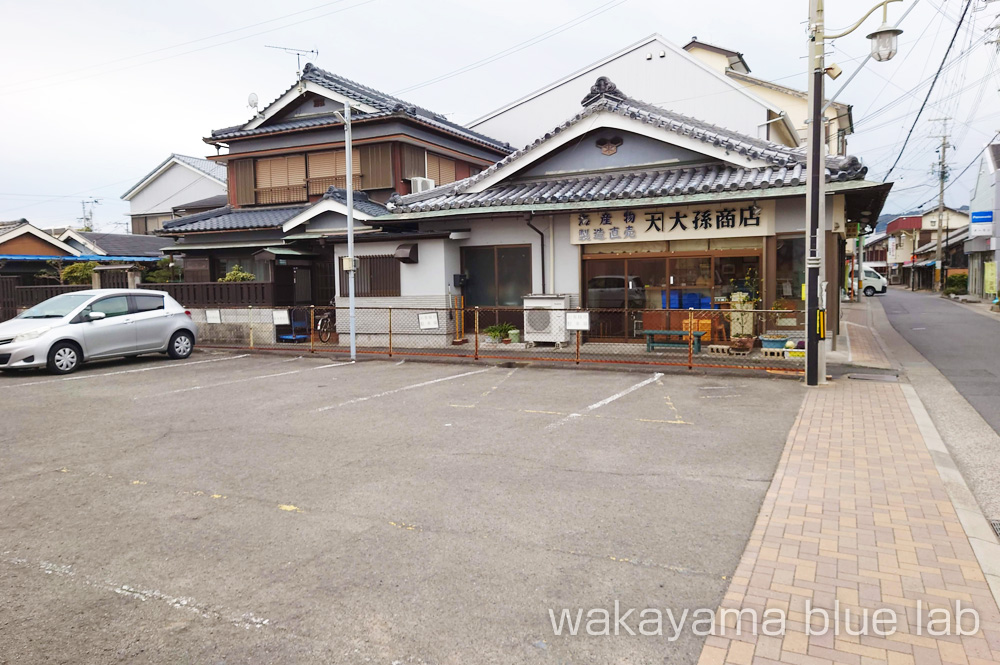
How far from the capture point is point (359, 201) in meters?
18.2

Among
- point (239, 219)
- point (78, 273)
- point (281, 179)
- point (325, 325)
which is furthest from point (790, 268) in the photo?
point (78, 273)

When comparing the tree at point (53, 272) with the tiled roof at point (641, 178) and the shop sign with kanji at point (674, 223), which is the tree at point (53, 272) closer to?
the tiled roof at point (641, 178)

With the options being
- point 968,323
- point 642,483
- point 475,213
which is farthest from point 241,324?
point 968,323

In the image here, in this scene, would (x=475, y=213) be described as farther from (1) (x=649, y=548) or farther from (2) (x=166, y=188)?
(2) (x=166, y=188)

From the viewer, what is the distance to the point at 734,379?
11.7 m

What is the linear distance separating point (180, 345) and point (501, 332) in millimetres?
8055

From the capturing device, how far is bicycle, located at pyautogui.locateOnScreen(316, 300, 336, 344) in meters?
19.0

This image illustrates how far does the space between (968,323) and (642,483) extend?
75.8ft

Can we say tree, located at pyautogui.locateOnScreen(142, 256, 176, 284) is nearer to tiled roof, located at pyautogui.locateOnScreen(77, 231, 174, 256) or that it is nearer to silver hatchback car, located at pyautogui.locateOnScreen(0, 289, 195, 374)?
tiled roof, located at pyautogui.locateOnScreen(77, 231, 174, 256)

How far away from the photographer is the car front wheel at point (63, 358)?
13234 millimetres

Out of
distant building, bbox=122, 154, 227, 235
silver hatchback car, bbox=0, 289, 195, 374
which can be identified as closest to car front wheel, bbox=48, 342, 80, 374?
silver hatchback car, bbox=0, 289, 195, 374

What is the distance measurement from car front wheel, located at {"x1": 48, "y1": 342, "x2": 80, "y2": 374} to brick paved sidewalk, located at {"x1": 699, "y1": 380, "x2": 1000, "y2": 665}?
547 inches

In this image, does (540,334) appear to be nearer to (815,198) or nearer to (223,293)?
(815,198)

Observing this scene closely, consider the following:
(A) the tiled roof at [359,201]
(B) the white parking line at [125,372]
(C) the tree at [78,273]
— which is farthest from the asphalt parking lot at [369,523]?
(C) the tree at [78,273]
